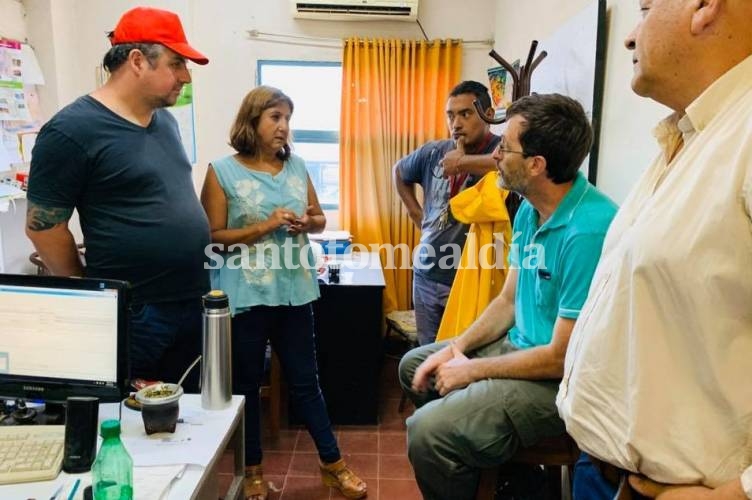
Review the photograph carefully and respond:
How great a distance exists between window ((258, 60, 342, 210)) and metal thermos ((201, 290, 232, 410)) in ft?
7.80

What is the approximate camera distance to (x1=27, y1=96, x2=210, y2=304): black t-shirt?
1.43 m

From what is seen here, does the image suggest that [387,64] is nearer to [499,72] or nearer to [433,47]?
[433,47]

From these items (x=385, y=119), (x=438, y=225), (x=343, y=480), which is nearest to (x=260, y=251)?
(x=438, y=225)

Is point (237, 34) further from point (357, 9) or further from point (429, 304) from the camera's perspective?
point (429, 304)

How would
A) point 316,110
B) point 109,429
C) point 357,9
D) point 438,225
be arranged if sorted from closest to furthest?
Answer: point 109,429
point 438,225
point 357,9
point 316,110

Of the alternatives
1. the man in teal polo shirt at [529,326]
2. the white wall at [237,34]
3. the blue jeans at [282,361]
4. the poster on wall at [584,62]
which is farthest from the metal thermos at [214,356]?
the white wall at [237,34]

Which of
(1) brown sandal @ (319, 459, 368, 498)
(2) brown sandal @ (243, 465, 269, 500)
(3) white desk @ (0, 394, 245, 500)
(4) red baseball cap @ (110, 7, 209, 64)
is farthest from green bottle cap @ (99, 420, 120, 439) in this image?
(1) brown sandal @ (319, 459, 368, 498)

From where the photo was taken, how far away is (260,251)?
1.96m

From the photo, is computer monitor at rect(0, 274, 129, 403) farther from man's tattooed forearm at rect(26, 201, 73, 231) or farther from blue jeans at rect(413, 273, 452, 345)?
blue jeans at rect(413, 273, 452, 345)

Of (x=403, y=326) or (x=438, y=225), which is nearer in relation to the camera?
(x=438, y=225)

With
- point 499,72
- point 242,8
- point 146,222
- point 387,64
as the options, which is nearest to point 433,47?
point 387,64

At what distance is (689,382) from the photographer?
2.58ft

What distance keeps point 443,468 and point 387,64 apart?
2.71 meters

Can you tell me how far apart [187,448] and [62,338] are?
359 millimetres
